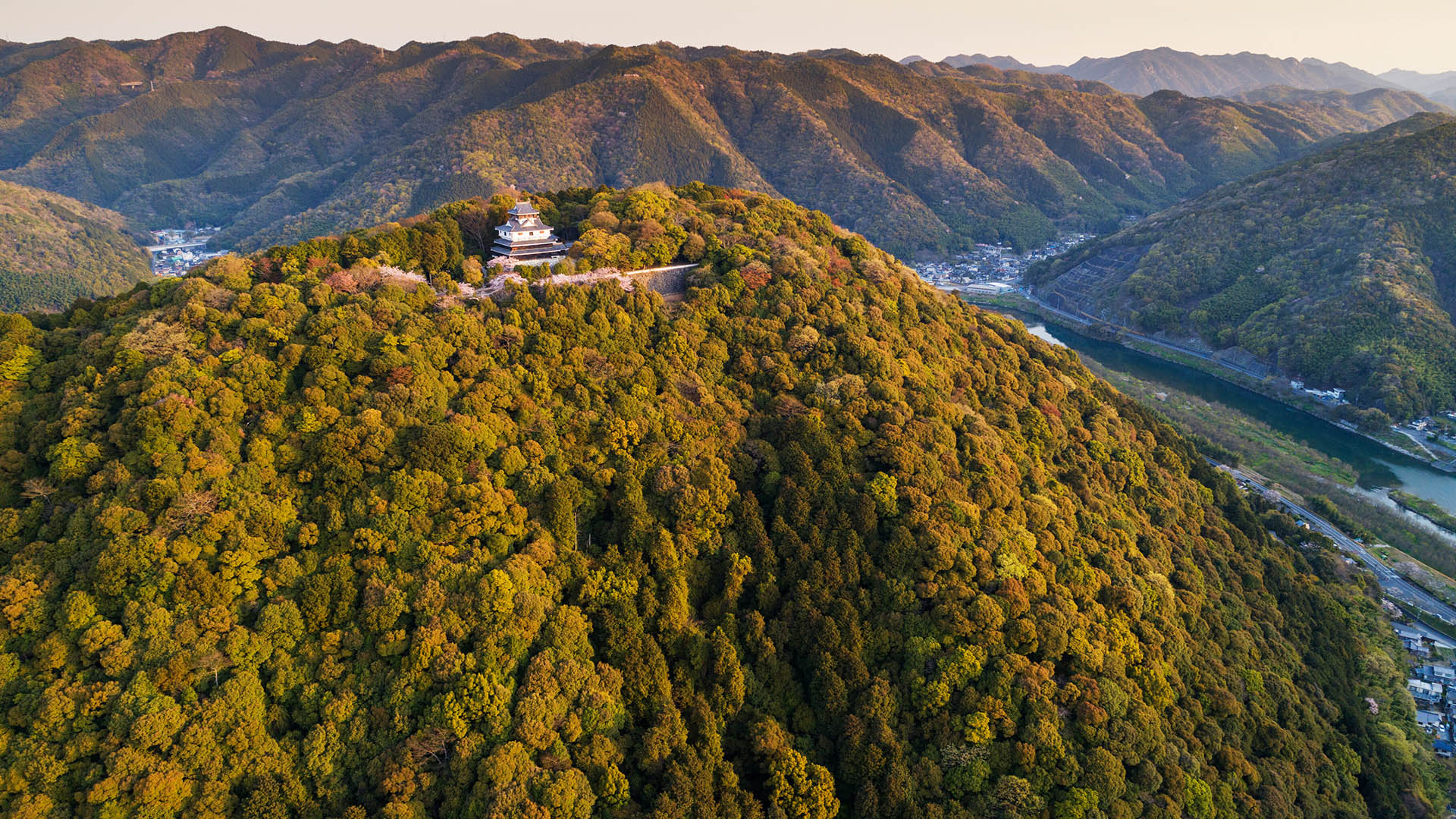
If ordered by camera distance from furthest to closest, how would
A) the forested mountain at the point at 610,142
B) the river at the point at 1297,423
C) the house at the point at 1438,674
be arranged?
the forested mountain at the point at 610,142, the river at the point at 1297,423, the house at the point at 1438,674

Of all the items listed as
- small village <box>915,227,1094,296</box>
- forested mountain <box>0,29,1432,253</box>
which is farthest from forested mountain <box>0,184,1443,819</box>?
forested mountain <box>0,29,1432,253</box>

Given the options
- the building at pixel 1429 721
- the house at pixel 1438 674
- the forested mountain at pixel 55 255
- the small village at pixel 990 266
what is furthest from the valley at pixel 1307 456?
the forested mountain at pixel 55 255

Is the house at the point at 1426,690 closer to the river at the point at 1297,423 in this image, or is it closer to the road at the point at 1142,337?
the river at the point at 1297,423

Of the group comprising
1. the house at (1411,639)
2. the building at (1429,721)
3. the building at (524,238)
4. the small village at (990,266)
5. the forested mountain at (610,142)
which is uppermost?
the forested mountain at (610,142)

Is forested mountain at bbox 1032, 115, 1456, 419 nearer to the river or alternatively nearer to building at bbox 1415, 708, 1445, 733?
the river

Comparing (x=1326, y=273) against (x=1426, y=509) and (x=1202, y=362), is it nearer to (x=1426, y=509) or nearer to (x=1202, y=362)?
(x=1202, y=362)
